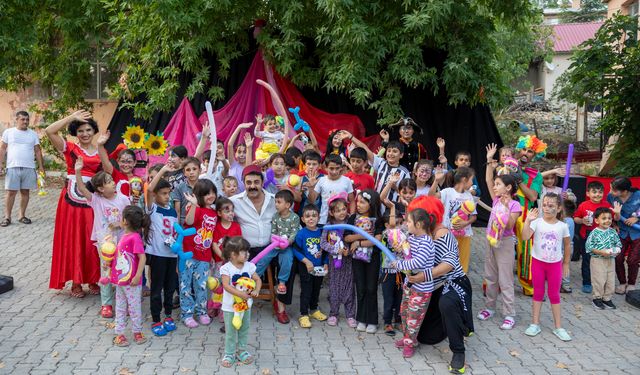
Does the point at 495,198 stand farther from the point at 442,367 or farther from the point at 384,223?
the point at 442,367

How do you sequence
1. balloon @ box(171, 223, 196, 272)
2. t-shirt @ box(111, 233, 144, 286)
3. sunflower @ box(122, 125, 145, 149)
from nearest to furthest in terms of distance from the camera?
t-shirt @ box(111, 233, 144, 286) < balloon @ box(171, 223, 196, 272) < sunflower @ box(122, 125, 145, 149)

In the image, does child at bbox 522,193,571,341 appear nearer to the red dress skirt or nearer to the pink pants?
the pink pants

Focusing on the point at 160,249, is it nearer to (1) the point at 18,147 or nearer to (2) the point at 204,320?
(2) the point at 204,320

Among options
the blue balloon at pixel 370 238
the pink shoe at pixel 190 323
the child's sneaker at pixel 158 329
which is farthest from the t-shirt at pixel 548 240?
the child's sneaker at pixel 158 329

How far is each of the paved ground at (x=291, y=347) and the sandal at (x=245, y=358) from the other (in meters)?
0.06

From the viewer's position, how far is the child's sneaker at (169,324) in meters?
5.86

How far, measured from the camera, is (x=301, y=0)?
9273mm

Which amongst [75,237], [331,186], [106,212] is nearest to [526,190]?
[331,186]

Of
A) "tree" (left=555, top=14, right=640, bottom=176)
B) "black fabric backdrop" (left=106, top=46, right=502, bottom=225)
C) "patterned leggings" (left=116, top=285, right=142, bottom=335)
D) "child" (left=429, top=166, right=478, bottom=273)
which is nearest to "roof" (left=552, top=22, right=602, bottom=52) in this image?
"tree" (left=555, top=14, right=640, bottom=176)

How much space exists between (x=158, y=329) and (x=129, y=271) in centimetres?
66

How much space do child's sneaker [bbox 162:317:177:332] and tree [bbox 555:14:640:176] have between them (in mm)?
7333

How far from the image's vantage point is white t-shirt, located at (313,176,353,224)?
6.53 meters

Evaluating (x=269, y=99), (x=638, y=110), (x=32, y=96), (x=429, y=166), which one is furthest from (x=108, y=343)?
(x=32, y=96)

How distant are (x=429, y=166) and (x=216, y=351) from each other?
2.81m
